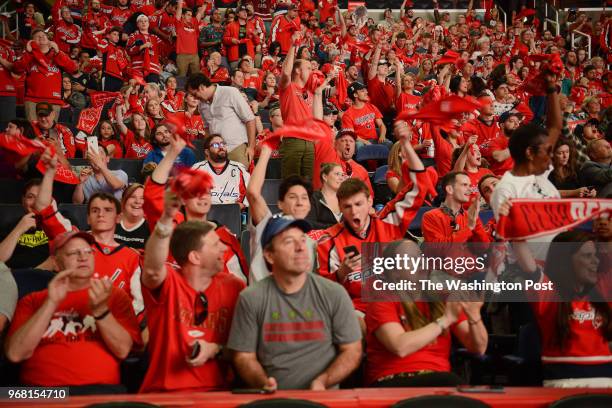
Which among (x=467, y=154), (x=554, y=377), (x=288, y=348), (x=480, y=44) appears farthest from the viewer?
(x=480, y=44)

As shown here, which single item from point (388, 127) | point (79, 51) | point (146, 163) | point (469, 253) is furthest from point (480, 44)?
point (469, 253)

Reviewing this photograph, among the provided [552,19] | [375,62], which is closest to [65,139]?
[375,62]

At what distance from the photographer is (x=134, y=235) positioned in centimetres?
492

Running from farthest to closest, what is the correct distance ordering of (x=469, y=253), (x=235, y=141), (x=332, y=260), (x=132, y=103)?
(x=132, y=103) → (x=235, y=141) → (x=469, y=253) → (x=332, y=260)

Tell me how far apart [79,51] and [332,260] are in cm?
782

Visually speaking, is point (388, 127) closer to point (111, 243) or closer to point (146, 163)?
point (146, 163)

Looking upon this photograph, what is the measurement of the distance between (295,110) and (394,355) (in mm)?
A: 3769

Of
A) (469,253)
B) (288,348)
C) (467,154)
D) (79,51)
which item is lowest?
(288,348)

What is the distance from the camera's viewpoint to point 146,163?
6.56 m

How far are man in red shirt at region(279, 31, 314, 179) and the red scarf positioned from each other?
9.93 feet

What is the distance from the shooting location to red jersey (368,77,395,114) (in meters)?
9.80

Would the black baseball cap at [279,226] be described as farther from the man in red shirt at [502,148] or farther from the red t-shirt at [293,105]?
the man in red shirt at [502,148]

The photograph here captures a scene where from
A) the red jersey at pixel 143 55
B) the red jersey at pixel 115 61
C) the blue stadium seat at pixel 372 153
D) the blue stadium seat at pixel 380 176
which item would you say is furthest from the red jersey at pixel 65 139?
the blue stadium seat at pixel 380 176

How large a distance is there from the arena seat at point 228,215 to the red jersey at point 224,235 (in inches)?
42.0
